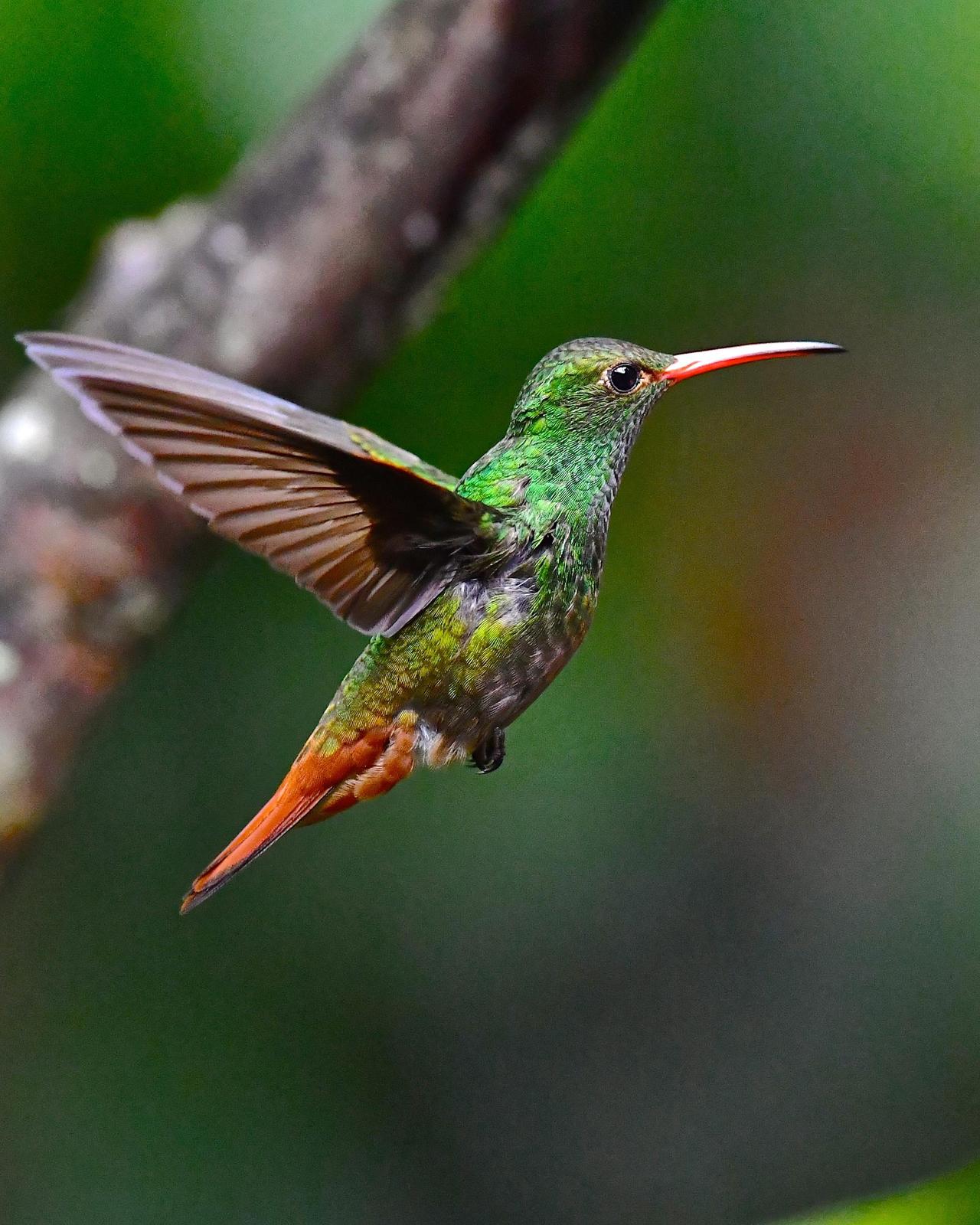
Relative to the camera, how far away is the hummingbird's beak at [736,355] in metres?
0.33

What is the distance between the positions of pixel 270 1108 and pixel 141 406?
1.23 m

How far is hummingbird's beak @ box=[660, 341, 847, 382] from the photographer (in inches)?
12.9

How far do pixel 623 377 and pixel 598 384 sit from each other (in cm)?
1

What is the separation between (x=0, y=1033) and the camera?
1465 mm

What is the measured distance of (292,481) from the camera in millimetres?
441

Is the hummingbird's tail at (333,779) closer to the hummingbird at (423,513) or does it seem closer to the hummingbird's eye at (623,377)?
the hummingbird at (423,513)

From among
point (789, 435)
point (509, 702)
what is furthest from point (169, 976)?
point (509, 702)

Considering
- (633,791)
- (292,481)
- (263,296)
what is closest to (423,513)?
(292,481)

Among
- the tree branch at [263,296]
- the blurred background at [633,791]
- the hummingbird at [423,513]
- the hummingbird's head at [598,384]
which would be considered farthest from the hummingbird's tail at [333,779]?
the blurred background at [633,791]

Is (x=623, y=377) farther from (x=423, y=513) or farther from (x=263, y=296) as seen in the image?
(x=263, y=296)

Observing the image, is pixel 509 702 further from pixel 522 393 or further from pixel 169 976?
pixel 169 976

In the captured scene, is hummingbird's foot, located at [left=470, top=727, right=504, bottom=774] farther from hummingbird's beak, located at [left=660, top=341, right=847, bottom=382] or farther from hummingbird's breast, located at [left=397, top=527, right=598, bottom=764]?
hummingbird's beak, located at [left=660, top=341, right=847, bottom=382]

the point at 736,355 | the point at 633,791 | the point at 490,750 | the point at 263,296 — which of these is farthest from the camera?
the point at 633,791

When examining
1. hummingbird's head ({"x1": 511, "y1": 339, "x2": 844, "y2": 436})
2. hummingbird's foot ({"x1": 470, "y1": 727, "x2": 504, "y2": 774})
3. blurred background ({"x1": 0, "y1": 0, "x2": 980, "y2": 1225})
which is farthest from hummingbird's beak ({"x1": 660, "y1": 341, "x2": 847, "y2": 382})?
blurred background ({"x1": 0, "y1": 0, "x2": 980, "y2": 1225})
